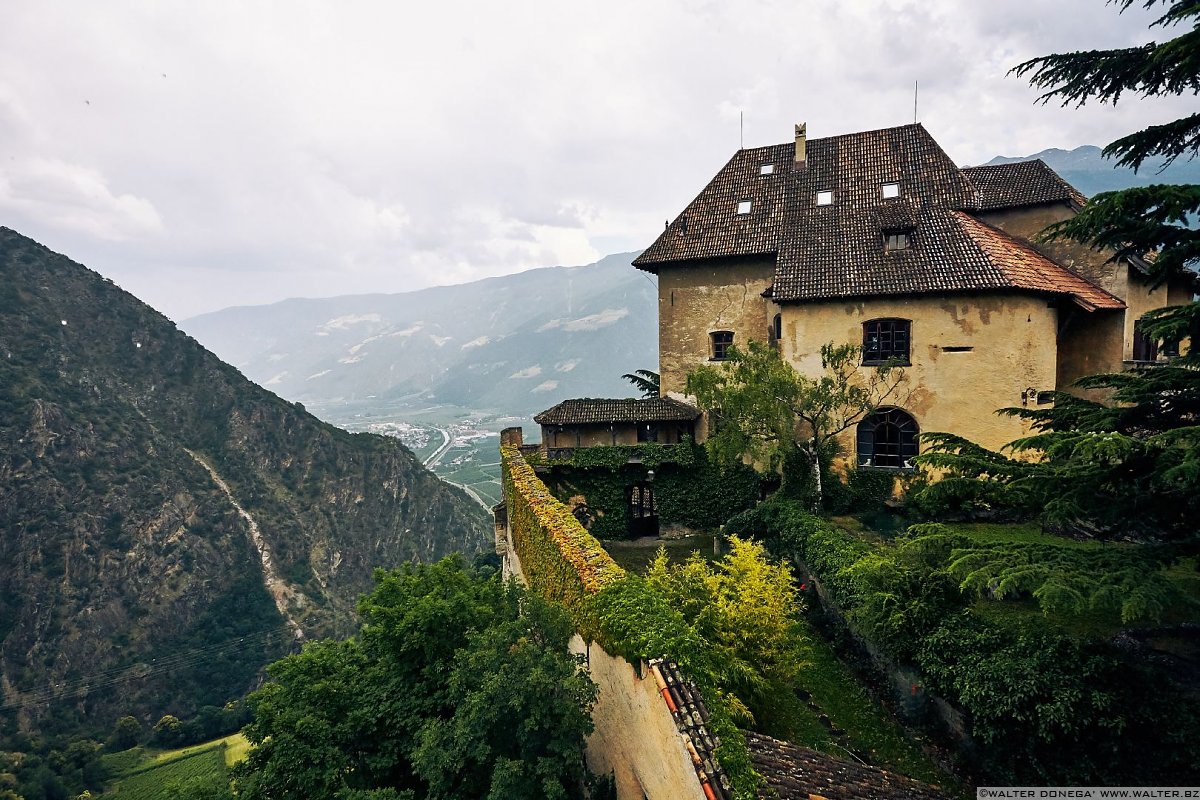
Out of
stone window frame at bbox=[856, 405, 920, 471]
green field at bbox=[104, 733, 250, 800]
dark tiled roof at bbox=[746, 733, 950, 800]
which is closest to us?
dark tiled roof at bbox=[746, 733, 950, 800]

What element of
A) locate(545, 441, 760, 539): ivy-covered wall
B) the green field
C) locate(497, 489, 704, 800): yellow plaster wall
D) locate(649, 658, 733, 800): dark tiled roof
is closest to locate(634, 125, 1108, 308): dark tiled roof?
locate(545, 441, 760, 539): ivy-covered wall

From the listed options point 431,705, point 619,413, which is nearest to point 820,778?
point 431,705

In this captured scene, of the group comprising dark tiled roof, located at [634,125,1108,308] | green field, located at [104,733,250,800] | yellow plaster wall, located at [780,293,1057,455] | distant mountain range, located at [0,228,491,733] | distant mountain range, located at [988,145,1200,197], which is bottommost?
green field, located at [104,733,250,800]

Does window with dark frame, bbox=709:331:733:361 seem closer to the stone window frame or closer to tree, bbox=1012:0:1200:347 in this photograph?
the stone window frame

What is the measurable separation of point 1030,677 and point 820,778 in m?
3.64

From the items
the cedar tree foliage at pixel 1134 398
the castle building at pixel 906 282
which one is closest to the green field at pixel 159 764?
the castle building at pixel 906 282

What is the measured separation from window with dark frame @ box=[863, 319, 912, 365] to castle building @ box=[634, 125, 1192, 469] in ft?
0.12

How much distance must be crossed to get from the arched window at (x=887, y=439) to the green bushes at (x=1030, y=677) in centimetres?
934

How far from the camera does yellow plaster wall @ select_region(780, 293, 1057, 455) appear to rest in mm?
18891

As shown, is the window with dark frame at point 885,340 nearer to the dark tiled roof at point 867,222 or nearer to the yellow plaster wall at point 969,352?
the yellow plaster wall at point 969,352

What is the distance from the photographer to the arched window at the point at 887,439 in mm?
20484

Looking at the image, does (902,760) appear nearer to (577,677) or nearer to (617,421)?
(577,677)

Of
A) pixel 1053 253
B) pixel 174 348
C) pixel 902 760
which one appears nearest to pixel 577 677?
pixel 902 760

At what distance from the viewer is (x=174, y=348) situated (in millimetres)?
88250
